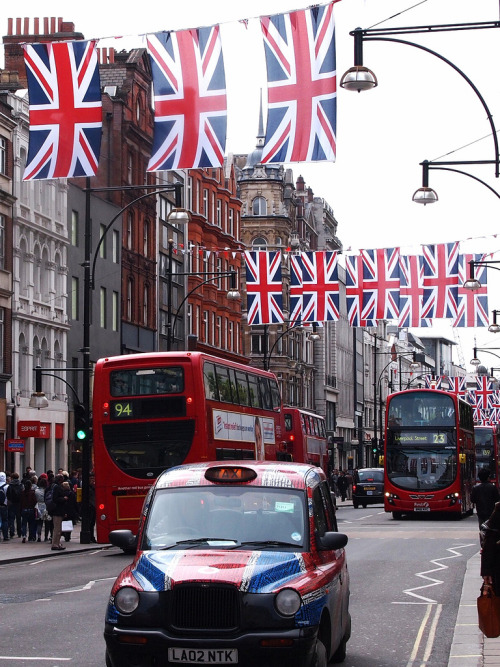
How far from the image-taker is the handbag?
9391 millimetres

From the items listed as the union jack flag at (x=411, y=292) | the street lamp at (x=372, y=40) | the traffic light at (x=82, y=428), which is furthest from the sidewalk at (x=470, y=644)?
the union jack flag at (x=411, y=292)

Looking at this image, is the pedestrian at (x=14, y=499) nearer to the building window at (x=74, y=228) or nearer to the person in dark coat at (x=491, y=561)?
the building window at (x=74, y=228)

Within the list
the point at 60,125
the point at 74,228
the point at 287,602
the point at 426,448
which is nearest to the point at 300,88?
the point at 60,125

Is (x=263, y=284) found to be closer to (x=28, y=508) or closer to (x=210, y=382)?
(x=28, y=508)

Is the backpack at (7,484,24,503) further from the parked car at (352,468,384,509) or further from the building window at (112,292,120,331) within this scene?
the parked car at (352,468,384,509)

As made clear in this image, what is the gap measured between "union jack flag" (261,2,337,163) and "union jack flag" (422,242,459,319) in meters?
16.6

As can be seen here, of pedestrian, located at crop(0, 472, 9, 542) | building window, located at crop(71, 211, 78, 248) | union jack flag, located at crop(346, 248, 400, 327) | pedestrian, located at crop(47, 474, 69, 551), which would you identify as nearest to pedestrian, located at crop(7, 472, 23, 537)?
pedestrian, located at crop(0, 472, 9, 542)

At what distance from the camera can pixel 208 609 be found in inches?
353

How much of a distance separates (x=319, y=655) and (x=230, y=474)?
1.80 metres

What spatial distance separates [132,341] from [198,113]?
37.2 meters

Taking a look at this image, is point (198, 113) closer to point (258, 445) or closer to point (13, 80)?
point (258, 445)

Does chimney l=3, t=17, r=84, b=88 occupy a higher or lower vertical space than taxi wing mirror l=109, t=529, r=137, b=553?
higher

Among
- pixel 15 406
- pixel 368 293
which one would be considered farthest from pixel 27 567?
pixel 15 406

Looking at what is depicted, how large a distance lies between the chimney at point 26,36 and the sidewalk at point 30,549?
92.7 ft
